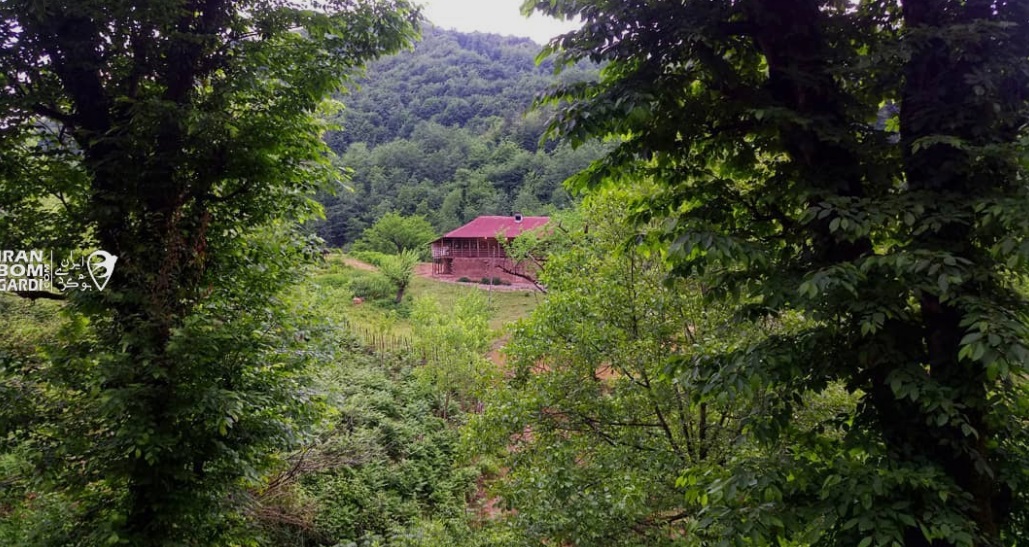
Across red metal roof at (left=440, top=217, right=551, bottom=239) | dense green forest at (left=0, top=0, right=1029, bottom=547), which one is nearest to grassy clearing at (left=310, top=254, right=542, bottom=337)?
red metal roof at (left=440, top=217, right=551, bottom=239)

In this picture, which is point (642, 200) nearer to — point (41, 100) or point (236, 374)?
point (236, 374)

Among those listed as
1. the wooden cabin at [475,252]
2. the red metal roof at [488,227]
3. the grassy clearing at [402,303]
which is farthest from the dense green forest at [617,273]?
the wooden cabin at [475,252]

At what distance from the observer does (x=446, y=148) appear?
66.1 meters

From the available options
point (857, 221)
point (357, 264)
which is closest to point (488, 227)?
point (357, 264)

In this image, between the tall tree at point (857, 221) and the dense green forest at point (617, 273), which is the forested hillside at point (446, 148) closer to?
the dense green forest at point (617, 273)

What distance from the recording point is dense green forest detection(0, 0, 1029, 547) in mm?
3191

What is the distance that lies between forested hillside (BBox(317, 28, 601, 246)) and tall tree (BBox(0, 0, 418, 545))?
36.2 metres

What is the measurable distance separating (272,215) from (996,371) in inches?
237

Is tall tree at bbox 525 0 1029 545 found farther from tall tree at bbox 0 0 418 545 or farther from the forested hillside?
the forested hillside

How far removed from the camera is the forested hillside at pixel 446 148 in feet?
181

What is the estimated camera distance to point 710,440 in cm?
700

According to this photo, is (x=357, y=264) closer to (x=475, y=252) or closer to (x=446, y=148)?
(x=475, y=252)

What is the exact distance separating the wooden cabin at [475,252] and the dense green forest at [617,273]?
106ft

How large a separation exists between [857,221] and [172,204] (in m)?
5.73
